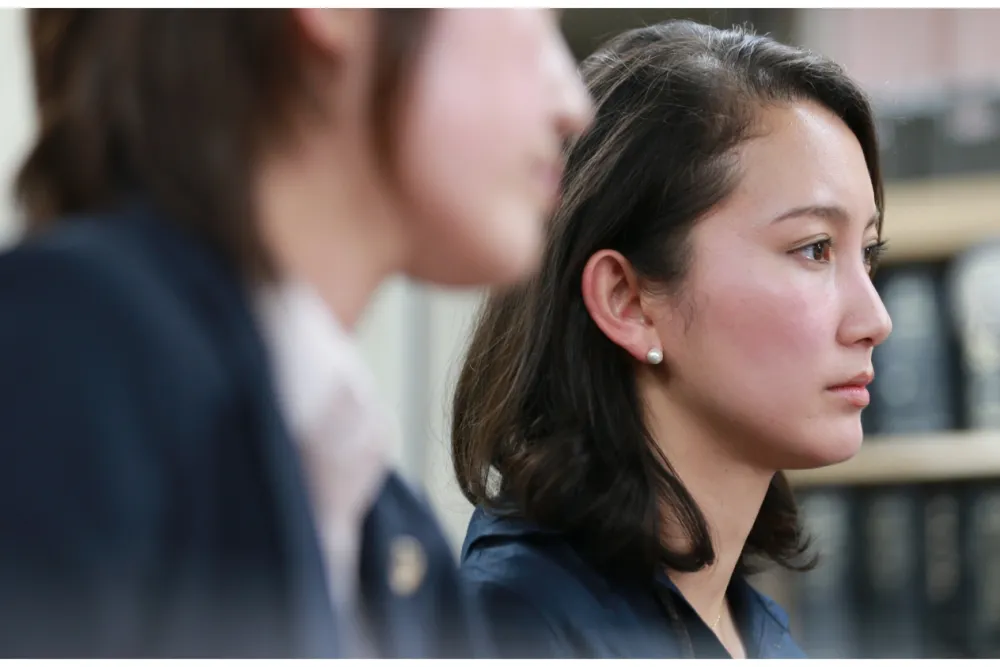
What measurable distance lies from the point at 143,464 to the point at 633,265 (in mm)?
534

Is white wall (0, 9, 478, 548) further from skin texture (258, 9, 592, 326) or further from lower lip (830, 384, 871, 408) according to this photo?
skin texture (258, 9, 592, 326)

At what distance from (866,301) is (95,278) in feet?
1.87

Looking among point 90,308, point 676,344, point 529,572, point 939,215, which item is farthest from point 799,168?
point 939,215

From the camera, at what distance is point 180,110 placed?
43cm

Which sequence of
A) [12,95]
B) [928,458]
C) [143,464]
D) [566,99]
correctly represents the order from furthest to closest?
[928,458] < [12,95] < [566,99] < [143,464]

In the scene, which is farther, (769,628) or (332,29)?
(769,628)

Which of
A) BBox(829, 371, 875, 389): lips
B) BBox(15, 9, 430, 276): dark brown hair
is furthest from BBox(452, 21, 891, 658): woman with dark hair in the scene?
BBox(15, 9, 430, 276): dark brown hair

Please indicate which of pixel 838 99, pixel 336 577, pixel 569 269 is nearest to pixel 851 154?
pixel 838 99

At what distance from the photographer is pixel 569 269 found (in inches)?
35.1

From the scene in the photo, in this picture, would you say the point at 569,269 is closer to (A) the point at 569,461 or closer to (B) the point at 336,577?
(A) the point at 569,461

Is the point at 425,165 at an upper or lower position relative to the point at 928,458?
upper

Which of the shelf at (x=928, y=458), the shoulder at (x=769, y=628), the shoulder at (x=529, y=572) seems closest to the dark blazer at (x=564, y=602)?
the shoulder at (x=529, y=572)

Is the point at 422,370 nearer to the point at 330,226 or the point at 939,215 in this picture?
the point at 330,226

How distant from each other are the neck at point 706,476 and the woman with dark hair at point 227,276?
0.41 meters
